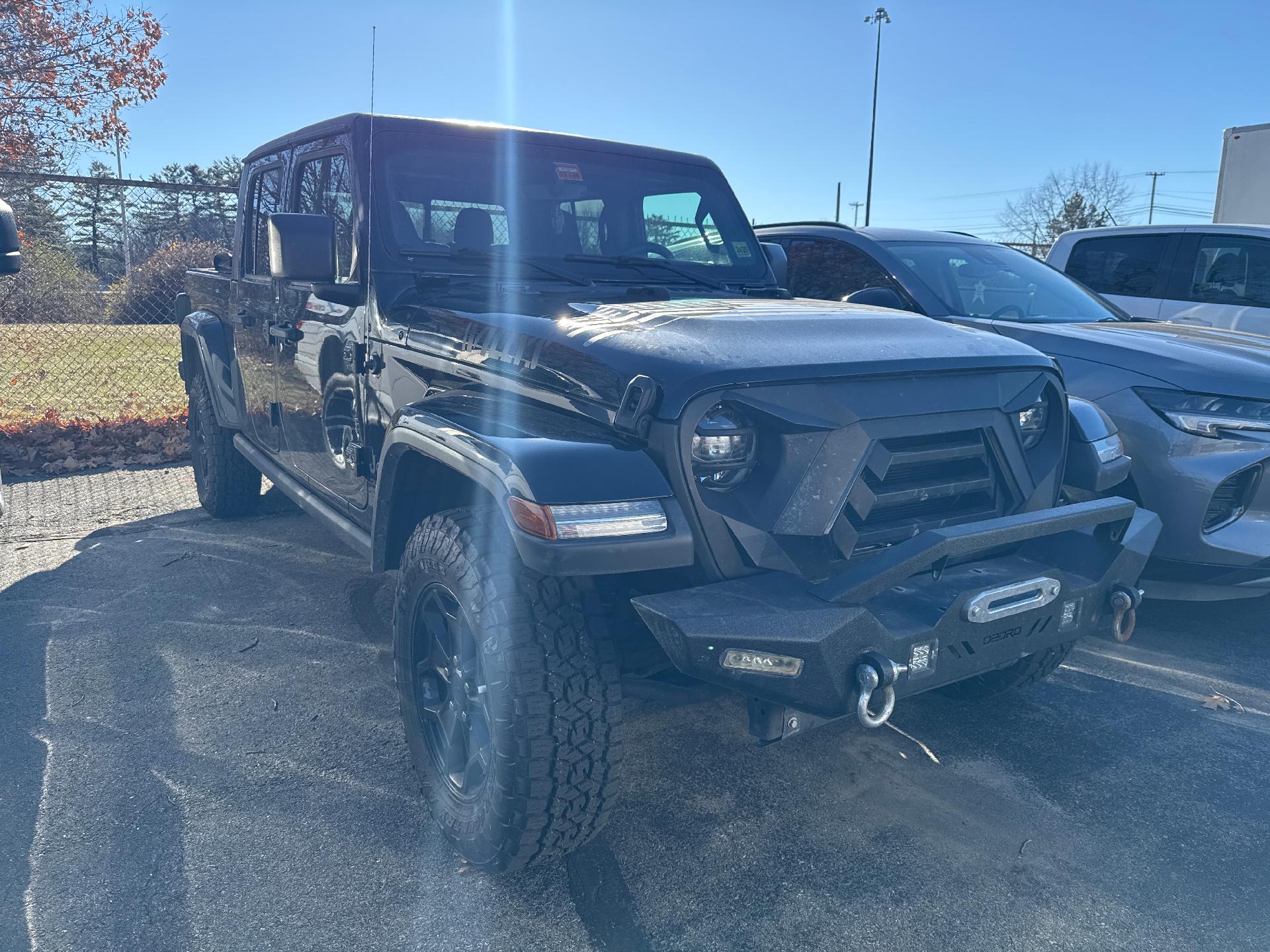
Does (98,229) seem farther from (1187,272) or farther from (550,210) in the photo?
(1187,272)

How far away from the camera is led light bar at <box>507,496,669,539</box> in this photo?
214 cm

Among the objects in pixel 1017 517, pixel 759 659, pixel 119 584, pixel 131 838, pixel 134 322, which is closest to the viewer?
pixel 759 659

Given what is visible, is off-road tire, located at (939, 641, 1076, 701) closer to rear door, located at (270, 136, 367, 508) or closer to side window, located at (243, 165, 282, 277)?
rear door, located at (270, 136, 367, 508)

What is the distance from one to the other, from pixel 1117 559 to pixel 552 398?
1.56m

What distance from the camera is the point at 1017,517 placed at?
2.46 meters

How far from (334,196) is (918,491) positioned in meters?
2.44

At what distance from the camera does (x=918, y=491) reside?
8.38 feet

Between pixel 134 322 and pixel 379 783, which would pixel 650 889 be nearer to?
pixel 379 783

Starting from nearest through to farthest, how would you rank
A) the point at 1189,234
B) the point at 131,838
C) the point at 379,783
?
the point at 131,838 < the point at 379,783 < the point at 1189,234

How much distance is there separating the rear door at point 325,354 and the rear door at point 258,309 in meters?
0.17

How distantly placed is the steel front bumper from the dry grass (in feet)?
25.0

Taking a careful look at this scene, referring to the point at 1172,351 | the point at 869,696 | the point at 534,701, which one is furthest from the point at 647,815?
the point at 1172,351

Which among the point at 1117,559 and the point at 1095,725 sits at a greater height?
the point at 1117,559

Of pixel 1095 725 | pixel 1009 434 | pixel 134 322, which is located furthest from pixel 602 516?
pixel 134 322
